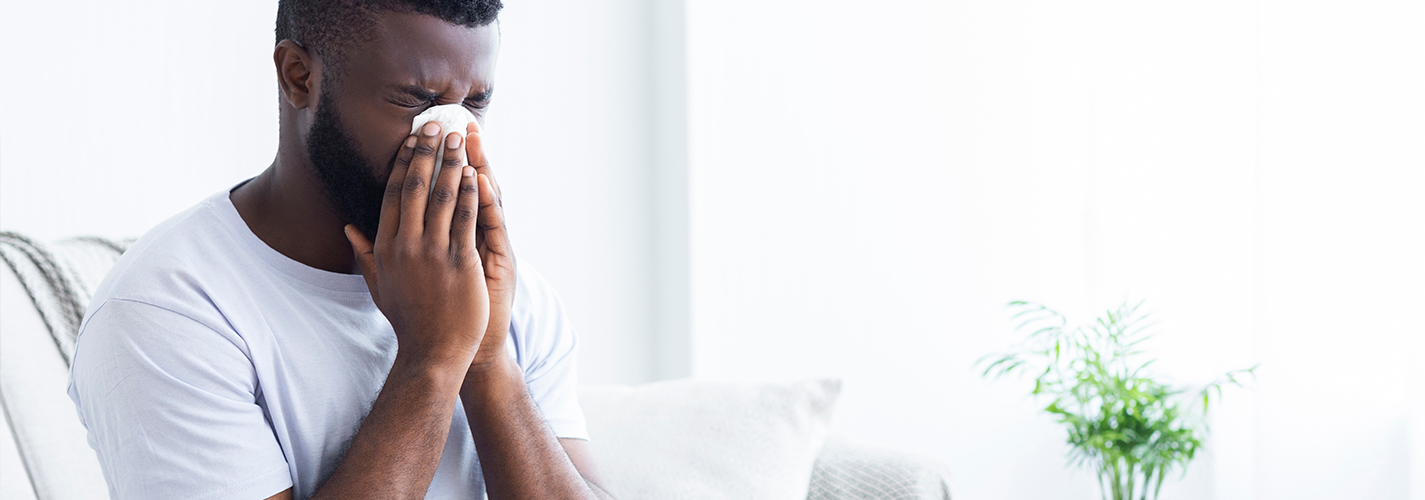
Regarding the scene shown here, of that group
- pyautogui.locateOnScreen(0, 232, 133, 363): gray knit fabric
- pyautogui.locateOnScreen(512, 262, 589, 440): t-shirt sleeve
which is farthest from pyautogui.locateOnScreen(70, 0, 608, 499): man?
pyautogui.locateOnScreen(0, 232, 133, 363): gray knit fabric

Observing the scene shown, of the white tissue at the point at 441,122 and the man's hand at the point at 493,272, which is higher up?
the white tissue at the point at 441,122

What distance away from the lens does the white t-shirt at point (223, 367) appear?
0.76 meters

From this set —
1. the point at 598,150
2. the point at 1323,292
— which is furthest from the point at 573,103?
the point at 1323,292

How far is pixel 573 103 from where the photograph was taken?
2418mm

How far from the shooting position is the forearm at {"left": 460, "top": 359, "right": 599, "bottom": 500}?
95 centimetres

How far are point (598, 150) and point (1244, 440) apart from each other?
164 cm

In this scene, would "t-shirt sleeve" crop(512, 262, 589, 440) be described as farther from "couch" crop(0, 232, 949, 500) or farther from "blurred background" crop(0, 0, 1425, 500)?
"blurred background" crop(0, 0, 1425, 500)

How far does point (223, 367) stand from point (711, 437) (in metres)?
0.69

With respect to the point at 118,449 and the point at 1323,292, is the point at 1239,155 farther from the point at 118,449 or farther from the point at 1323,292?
the point at 118,449

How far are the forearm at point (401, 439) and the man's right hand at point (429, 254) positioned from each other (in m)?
0.02

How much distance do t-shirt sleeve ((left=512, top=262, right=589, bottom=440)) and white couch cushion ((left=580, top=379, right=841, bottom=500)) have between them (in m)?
0.20

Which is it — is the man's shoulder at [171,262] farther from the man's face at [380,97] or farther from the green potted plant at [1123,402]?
the green potted plant at [1123,402]

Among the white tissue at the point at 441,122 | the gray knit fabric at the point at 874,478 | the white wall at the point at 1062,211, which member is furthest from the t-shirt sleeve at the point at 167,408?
the white wall at the point at 1062,211

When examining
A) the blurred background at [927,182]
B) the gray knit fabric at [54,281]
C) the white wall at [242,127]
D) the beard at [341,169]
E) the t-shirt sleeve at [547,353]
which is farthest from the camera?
the blurred background at [927,182]
